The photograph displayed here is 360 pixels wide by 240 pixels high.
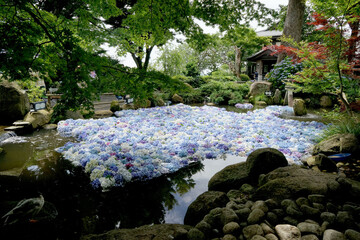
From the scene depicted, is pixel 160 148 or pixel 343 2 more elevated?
pixel 343 2

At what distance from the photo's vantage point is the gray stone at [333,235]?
171 cm

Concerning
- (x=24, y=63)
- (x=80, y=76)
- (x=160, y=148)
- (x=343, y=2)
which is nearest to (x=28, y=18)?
(x=24, y=63)

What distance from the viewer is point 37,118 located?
7.54 metres

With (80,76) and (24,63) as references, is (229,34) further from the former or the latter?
(24,63)

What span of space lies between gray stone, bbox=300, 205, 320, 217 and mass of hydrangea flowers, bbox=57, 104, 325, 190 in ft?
8.15

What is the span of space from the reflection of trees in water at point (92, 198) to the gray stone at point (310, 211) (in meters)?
1.82

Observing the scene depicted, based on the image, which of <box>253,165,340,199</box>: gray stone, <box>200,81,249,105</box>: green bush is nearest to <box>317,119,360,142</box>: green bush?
<box>253,165,340,199</box>: gray stone

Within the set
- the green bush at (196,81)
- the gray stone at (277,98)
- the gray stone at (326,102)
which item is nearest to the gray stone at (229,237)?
the gray stone at (326,102)

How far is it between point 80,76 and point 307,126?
294 inches

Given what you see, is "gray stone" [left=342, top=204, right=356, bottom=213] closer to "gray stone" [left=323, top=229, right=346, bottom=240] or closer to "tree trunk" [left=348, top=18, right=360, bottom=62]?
"gray stone" [left=323, top=229, right=346, bottom=240]

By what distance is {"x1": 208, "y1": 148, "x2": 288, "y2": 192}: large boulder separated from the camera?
3488 millimetres

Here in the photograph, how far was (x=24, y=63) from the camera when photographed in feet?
8.86

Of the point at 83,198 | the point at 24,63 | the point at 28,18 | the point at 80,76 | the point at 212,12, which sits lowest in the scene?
the point at 83,198

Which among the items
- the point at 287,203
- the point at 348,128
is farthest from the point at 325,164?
the point at 287,203
